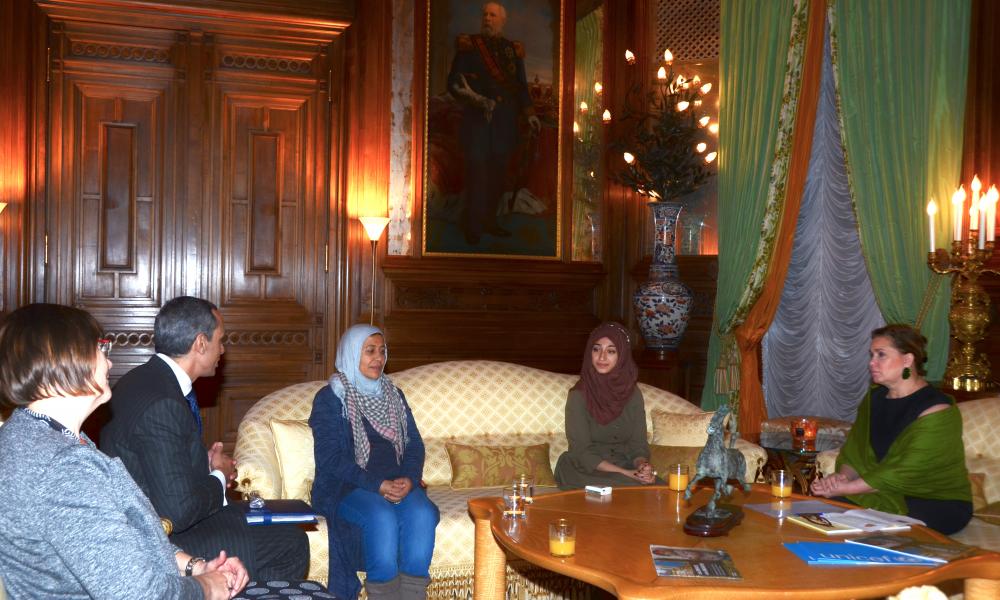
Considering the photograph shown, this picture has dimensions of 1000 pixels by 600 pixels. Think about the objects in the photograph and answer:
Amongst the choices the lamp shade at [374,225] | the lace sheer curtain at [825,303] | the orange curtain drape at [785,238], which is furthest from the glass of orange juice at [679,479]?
the lamp shade at [374,225]

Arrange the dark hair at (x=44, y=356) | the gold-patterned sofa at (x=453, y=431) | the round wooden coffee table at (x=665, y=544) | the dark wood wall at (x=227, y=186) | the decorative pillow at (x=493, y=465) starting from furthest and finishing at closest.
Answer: the dark wood wall at (x=227, y=186) < the decorative pillow at (x=493, y=465) < the gold-patterned sofa at (x=453, y=431) < the round wooden coffee table at (x=665, y=544) < the dark hair at (x=44, y=356)

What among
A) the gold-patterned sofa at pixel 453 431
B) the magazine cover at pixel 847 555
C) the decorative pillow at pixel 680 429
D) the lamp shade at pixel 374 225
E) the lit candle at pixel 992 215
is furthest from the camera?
the lamp shade at pixel 374 225

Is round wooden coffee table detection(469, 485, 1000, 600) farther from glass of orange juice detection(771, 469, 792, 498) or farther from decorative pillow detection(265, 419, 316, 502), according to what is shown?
decorative pillow detection(265, 419, 316, 502)

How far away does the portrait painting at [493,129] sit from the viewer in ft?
25.2

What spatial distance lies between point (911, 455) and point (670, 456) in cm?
133

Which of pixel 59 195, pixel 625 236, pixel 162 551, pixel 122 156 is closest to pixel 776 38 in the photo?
pixel 625 236

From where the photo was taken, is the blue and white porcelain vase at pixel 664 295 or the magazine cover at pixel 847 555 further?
the blue and white porcelain vase at pixel 664 295

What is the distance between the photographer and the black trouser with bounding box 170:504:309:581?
3.22 m

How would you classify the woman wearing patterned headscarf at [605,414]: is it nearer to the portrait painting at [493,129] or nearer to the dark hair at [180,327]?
the dark hair at [180,327]

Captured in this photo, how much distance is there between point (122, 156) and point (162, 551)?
5.55 metres

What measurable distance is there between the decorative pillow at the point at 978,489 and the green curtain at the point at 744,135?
230cm

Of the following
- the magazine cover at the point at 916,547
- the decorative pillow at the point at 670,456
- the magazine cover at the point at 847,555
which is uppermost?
the magazine cover at the point at 916,547

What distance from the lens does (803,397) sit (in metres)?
6.76

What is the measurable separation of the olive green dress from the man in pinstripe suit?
5.00 ft
